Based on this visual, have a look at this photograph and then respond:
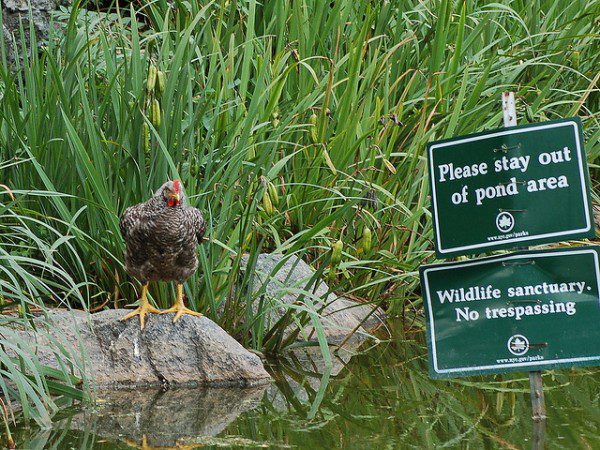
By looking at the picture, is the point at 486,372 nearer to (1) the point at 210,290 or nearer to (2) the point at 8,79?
(1) the point at 210,290

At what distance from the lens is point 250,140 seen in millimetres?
4836

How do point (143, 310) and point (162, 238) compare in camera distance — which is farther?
point (143, 310)

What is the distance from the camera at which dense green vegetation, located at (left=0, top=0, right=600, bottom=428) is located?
4.54 meters

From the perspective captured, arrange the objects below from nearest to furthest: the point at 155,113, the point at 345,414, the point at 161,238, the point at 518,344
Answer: the point at 518,344 < the point at 345,414 < the point at 161,238 < the point at 155,113

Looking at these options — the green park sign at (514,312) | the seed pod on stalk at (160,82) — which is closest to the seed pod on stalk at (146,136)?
the seed pod on stalk at (160,82)

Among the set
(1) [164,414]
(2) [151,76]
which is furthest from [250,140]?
(1) [164,414]

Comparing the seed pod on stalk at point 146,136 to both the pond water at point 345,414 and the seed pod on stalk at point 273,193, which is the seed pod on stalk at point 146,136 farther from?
the pond water at point 345,414

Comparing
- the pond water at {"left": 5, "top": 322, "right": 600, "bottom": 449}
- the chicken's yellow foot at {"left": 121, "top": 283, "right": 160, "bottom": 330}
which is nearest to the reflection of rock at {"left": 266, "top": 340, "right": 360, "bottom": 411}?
the pond water at {"left": 5, "top": 322, "right": 600, "bottom": 449}

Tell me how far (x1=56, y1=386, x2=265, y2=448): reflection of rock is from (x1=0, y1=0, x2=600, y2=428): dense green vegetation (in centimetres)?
38

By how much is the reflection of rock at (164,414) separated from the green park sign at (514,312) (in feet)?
2.69

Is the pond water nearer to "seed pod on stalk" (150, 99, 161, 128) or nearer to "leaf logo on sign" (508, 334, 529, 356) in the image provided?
"leaf logo on sign" (508, 334, 529, 356)

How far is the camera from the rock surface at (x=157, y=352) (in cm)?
410

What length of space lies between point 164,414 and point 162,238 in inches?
32.2

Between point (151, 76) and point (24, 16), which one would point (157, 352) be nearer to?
point (151, 76)
